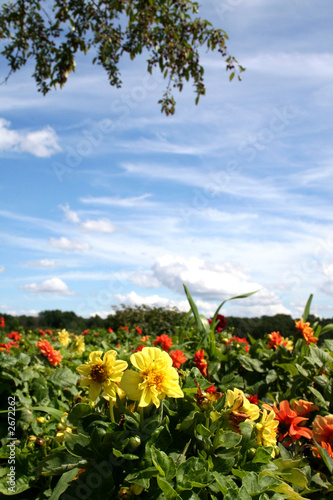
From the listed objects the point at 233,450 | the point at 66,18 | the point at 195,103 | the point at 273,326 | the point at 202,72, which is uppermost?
the point at 66,18

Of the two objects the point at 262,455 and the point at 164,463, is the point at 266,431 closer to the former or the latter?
the point at 262,455

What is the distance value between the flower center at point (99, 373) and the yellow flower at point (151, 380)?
0.53ft

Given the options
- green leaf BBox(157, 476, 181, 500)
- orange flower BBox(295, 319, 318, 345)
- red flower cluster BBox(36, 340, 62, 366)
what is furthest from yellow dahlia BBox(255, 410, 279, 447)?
red flower cluster BBox(36, 340, 62, 366)

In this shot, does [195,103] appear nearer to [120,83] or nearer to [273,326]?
[120,83]

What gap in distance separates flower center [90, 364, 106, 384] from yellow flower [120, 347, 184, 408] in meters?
0.16

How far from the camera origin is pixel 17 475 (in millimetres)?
1553

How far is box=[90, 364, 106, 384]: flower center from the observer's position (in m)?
1.32

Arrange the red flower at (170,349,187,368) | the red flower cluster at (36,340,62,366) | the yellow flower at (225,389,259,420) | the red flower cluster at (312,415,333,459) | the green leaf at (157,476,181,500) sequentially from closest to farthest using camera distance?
the green leaf at (157,476,181,500)
the yellow flower at (225,389,259,420)
the red flower cluster at (312,415,333,459)
the red flower at (170,349,187,368)
the red flower cluster at (36,340,62,366)

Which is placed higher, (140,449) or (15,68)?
(15,68)

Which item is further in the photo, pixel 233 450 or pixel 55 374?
pixel 55 374

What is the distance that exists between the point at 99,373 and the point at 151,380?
0.26m

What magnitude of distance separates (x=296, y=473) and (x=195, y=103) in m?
4.65

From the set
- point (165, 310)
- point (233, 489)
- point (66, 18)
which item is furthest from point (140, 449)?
Result: point (165, 310)

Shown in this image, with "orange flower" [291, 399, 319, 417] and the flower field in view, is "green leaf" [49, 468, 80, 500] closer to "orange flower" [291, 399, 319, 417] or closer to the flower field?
the flower field
